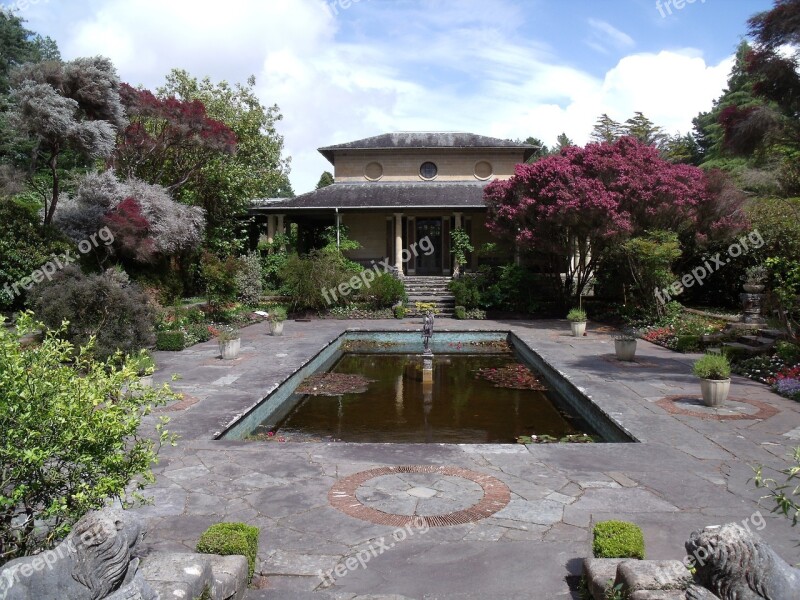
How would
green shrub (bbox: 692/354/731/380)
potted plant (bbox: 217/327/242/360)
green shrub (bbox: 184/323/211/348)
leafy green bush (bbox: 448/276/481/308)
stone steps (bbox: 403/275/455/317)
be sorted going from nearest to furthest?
green shrub (bbox: 692/354/731/380) < potted plant (bbox: 217/327/242/360) < green shrub (bbox: 184/323/211/348) < leafy green bush (bbox: 448/276/481/308) < stone steps (bbox: 403/275/455/317)

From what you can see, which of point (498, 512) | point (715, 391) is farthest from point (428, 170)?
point (498, 512)

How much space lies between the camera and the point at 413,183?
26328 millimetres

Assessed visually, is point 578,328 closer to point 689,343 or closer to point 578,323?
point 578,323

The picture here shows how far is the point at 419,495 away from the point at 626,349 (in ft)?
26.1

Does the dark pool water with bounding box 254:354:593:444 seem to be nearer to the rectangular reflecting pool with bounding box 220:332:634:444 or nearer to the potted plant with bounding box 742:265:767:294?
the rectangular reflecting pool with bounding box 220:332:634:444

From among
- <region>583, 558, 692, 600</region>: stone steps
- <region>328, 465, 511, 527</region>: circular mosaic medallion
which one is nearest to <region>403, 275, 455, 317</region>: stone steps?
<region>328, 465, 511, 527</region>: circular mosaic medallion

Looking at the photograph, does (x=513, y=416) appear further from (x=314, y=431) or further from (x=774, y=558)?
(x=774, y=558)

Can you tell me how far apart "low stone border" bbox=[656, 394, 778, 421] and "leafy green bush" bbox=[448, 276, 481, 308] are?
11614mm

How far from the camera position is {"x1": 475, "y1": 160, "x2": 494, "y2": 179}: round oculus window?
87.0ft

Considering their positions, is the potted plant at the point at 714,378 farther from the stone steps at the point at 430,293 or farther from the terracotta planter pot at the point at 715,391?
the stone steps at the point at 430,293

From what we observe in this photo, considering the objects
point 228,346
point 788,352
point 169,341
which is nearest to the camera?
point 788,352

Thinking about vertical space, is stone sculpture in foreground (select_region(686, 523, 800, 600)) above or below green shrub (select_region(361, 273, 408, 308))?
below

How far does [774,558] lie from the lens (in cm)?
270

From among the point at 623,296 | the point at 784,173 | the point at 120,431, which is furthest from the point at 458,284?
the point at 120,431
